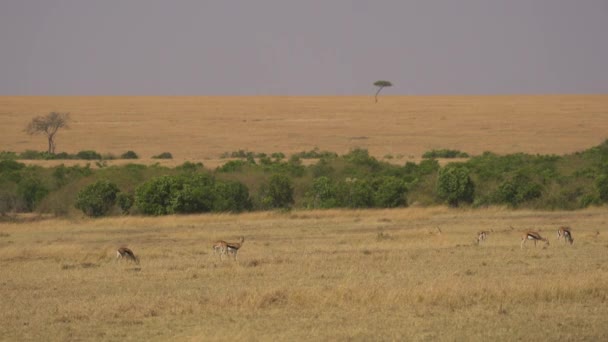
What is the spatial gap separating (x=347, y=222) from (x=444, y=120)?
8618 centimetres

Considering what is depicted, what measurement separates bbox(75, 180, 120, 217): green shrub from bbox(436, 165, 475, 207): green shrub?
51.7 feet

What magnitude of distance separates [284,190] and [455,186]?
849 cm

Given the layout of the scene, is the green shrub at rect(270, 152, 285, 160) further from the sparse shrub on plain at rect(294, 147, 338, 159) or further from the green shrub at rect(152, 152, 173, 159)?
the green shrub at rect(152, 152, 173, 159)

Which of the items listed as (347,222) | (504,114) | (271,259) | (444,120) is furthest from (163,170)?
(504,114)

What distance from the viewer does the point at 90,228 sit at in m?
36.3

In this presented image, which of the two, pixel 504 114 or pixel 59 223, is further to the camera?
pixel 504 114

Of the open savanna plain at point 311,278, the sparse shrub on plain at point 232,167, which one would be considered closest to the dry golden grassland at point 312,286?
the open savanna plain at point 311,278

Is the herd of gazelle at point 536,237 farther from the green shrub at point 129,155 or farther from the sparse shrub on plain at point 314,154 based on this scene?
the green shrub at point 129,155

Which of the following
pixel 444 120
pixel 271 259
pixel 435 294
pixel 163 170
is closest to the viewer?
pixel 435 294

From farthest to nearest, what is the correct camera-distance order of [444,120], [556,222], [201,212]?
[444,120], [201,212], [556,222]

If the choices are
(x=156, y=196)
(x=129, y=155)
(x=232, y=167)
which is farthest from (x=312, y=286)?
(x=129, y=155)

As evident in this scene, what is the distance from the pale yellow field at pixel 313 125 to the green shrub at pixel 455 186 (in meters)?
30.7

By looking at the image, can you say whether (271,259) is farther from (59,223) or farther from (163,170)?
(163,170)

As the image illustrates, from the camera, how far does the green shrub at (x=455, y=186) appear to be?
45.8 metres
